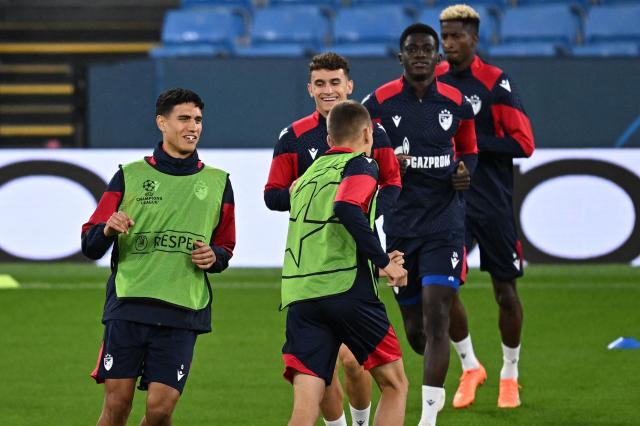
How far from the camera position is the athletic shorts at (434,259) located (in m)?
6.71

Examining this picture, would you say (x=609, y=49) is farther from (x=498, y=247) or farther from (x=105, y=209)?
(x=105, y=209)

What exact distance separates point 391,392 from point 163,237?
1154 millimetres

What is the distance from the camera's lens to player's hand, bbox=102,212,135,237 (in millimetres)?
5184

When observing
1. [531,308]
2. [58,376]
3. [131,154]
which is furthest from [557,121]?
[58,376]

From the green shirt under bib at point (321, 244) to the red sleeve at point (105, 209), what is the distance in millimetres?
785

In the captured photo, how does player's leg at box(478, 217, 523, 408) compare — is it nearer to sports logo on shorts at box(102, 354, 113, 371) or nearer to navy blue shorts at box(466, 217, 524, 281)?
navy blue shorts at box(466, 217, 524, 281)

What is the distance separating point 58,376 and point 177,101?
10.7 feet

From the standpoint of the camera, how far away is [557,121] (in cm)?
1376

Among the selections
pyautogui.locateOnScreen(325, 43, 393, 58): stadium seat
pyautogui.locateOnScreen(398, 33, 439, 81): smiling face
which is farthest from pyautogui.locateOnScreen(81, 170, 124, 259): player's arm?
pyautogui.locateOnScreen(325, 43, 393, 58): stadium seat

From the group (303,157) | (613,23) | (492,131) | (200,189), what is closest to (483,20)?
(613,23)

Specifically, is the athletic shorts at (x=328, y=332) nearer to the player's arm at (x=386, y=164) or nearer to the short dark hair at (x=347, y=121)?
the short dark hair at (x=347, y=121)

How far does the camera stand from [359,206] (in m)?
5.04

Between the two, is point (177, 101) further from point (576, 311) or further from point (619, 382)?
point (576, 311)

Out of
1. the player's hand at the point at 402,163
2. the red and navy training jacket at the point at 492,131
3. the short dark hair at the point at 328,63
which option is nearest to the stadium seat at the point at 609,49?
the red and navy training jacket at the point at 492,131
